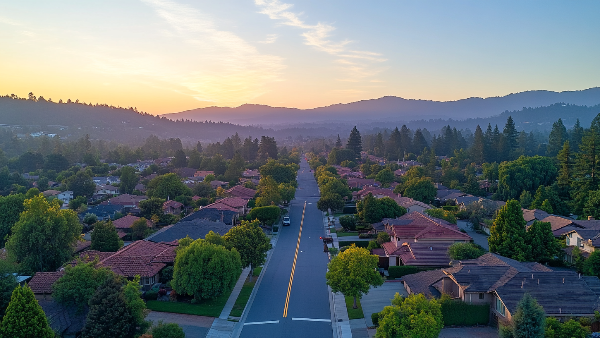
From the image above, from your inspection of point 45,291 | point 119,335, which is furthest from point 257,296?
point 45,291

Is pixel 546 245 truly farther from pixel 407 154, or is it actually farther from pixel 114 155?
pixel 114 155

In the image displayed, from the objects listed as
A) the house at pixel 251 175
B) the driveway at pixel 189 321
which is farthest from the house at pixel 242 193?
the driveway at pixel 189 321

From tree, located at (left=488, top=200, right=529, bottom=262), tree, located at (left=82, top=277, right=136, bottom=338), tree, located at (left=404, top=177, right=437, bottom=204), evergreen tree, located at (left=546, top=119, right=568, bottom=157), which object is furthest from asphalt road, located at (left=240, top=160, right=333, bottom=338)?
evergreen tree, located at (left=546, top=119, right=568, bottom=157)

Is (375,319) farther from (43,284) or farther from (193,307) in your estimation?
(43,284)

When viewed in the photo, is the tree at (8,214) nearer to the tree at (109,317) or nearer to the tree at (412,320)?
the tree at (109,317)

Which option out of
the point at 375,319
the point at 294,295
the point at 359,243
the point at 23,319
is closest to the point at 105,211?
the point at 359,243
